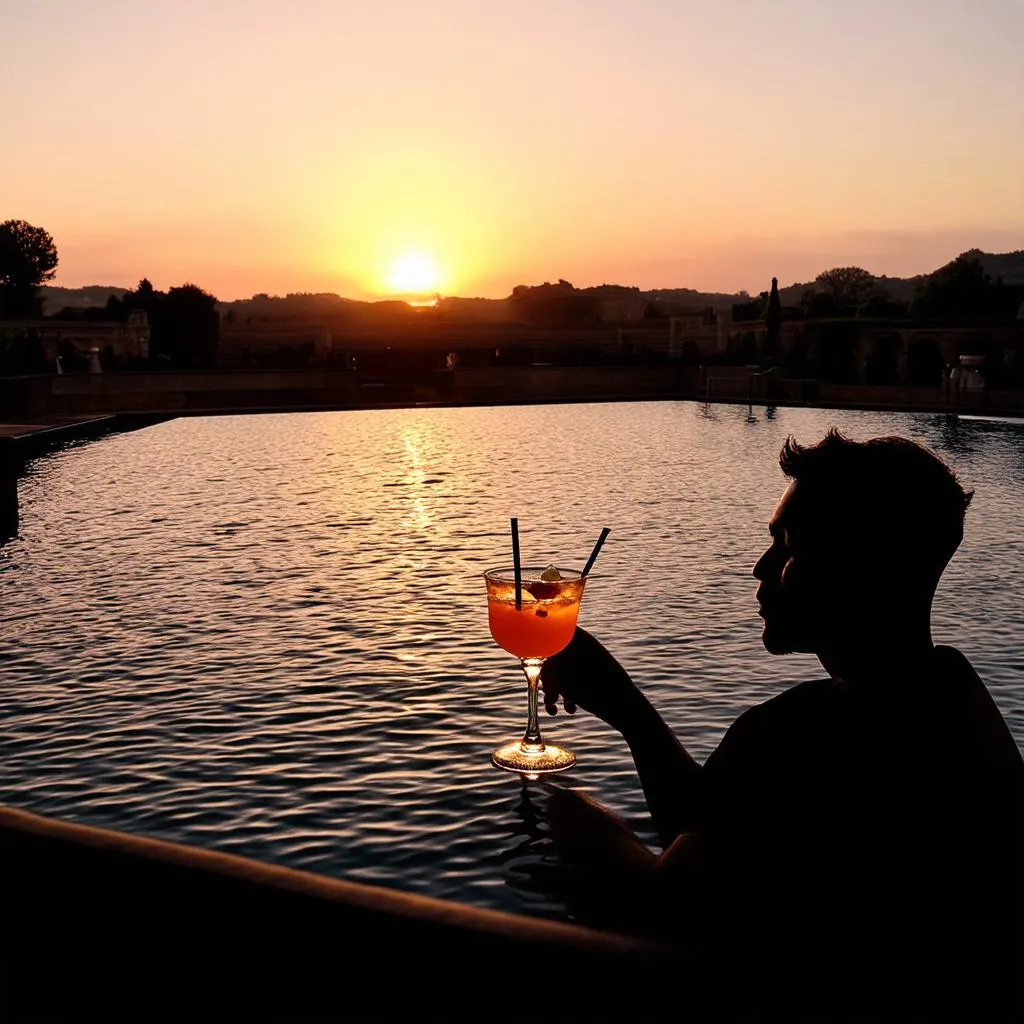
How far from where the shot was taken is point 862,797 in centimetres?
189

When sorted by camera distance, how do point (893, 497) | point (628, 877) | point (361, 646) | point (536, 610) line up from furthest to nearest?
1. point (361, 646)
2. point (536, 610)
3. point (628, 877)
4. point (893, 497)

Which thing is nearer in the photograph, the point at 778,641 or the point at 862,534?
the point at 862,534

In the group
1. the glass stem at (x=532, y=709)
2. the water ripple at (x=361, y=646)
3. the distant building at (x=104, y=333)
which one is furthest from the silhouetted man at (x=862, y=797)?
the distant building at (x=104, y=333)

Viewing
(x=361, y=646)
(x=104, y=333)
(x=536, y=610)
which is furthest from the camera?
(x=104, y=333)

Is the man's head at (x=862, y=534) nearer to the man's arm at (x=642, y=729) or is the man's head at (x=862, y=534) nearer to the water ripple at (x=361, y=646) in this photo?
the man's arm at (x=642, y=729)

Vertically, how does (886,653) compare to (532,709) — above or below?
above

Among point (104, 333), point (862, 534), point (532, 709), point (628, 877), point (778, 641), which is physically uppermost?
point (104, 333)

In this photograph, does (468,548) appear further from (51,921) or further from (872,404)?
(872,404)

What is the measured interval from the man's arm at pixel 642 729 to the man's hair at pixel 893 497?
2.36ft

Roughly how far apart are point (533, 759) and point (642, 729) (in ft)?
6.40

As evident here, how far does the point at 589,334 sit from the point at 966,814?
476 ft

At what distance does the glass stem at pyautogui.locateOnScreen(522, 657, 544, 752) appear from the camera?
380cm

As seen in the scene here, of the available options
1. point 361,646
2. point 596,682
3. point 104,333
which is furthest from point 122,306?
point 596,682

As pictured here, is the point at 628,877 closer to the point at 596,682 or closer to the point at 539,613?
the point at 596,682
